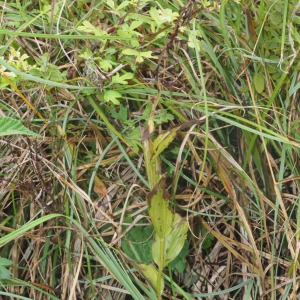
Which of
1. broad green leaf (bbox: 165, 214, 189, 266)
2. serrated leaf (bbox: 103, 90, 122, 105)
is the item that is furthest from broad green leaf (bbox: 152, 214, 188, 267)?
serrated leaf (bbox: 103, 90, 122, 105)

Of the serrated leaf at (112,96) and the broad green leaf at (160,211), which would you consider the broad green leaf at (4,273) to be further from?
the serrated leaf at (112,96)

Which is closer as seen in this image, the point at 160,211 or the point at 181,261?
the point at 160,211

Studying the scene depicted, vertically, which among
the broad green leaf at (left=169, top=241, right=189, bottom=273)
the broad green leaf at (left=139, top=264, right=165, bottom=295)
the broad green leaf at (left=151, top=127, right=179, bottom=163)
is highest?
the broad green leaf at (left=151, top=127, right=179, bottom=163)

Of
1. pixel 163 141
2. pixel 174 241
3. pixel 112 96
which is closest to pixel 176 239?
pixel 174 241

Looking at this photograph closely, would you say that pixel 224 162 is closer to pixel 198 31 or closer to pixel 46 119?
pixel 198 31

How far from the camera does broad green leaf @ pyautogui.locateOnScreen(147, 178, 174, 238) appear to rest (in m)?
1.25

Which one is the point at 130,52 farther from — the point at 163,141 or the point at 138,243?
the point at 138,243

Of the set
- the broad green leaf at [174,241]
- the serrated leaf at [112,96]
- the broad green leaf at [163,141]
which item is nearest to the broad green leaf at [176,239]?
the broad green leaf at [174,241]

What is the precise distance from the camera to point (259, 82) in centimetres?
143

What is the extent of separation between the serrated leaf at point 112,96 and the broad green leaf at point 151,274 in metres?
0.37

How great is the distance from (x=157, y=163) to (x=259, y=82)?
0.33 m

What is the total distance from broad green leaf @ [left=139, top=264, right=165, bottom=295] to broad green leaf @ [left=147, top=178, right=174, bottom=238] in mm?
86

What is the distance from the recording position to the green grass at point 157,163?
1.36m

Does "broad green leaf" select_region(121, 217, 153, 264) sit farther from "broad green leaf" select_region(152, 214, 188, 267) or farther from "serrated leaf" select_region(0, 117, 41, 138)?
"serrated leaf" select_region(0, 117, 41, 138)
